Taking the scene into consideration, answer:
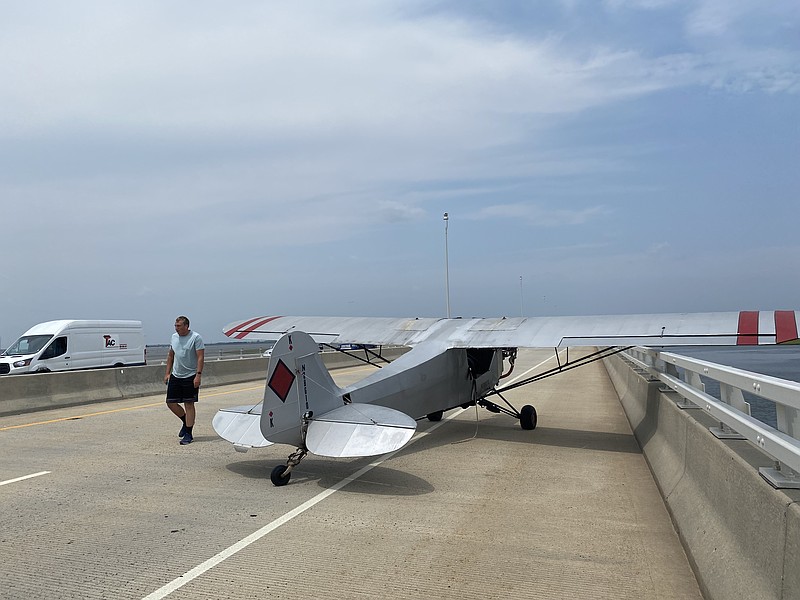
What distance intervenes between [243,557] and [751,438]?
3.81 m

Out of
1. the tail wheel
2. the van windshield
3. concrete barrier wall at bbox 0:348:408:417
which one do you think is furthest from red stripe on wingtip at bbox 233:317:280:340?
the van windshield

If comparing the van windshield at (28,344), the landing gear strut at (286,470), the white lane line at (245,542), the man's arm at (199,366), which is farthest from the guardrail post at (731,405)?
the van windshield at (28,344)

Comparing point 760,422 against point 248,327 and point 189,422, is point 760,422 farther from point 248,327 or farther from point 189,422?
point 248,327

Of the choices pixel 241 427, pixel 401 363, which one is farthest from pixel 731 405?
pixel 401 363

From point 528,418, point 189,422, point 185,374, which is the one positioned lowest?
point 528,418

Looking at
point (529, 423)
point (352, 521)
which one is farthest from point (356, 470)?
point (529, 423)

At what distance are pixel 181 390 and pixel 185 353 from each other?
0.60m

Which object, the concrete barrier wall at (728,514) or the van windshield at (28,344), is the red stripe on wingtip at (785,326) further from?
the van windshield at (28,344)

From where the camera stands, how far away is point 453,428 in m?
12.4

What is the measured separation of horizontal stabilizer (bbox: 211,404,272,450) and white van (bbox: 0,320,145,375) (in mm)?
18473

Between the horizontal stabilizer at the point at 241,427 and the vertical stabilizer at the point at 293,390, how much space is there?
0.76 feet

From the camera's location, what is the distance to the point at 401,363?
10.4 metres

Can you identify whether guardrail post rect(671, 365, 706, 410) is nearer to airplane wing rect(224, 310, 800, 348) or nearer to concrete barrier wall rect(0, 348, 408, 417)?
airplane wing rect(224, 310, 800, 348)

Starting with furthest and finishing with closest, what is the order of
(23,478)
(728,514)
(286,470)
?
(23,478)
(286,470)
(728,514)
